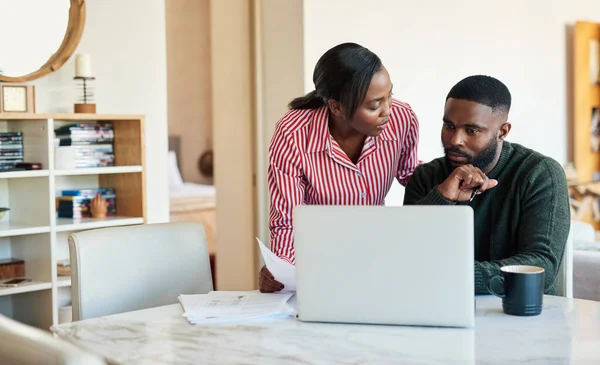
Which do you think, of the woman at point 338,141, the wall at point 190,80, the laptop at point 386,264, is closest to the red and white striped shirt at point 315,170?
the woman at point 338,141

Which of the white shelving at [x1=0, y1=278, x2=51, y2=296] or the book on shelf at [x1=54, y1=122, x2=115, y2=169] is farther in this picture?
the book on shelf at [x1=54, y1=122, x2=115, y2=169]

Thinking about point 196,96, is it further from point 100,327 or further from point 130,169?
point 100,327

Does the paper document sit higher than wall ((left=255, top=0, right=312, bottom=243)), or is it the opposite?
wall ((left=255, top=0, right=312, bottom=243))

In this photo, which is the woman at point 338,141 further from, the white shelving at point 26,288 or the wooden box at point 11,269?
the wooden box at point 11,269

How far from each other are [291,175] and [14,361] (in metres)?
1.23

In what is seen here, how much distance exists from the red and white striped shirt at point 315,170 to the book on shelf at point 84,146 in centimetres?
167

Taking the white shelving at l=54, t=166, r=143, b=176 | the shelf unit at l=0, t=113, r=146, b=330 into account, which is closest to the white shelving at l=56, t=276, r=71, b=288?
the shelf unit at l=0, t=113, r=146, b=330

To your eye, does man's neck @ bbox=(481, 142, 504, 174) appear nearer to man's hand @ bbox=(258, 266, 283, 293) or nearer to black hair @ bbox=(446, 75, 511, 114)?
black hair @ bbox=(446, 75, 511, 114)

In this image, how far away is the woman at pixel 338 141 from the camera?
2.01 meters

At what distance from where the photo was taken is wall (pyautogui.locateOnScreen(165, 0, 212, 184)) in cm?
768

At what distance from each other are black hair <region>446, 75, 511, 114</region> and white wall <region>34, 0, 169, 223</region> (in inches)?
89.2

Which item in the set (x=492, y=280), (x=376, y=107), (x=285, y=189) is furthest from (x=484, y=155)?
(x=285, y=189)

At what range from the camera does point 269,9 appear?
14.1ft

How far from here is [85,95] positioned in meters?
3.65
